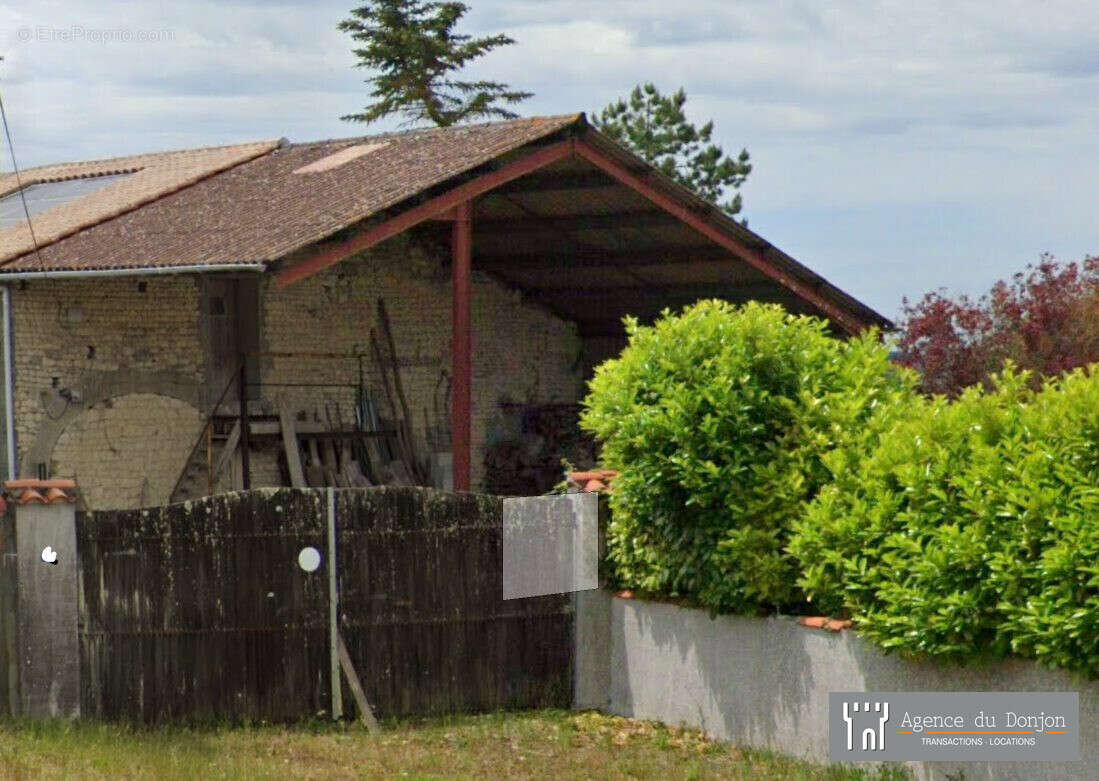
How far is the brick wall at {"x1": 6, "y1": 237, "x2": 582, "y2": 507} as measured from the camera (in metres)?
19.1

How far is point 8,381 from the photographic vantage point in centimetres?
1878

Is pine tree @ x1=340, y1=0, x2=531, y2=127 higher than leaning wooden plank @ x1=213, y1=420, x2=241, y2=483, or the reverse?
pine tree @ x1=340, y1=0, x2=531, y2=127

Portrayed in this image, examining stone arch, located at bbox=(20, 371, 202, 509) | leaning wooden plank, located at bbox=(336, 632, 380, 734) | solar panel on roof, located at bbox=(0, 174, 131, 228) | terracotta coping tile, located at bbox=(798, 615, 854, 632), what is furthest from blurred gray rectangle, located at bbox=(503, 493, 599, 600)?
solar panel on roof, located at bbox=(0, 174, 131, 228)

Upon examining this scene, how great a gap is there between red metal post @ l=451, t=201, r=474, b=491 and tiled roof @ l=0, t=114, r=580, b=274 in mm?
715

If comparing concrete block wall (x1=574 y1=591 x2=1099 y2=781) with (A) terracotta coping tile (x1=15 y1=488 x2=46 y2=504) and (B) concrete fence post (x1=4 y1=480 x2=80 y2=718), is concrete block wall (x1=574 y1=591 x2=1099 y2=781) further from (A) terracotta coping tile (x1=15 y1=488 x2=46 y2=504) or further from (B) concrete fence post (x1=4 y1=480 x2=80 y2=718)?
(A) terracotta coping tile (x1=15 y1=488 x2=46 y2=504)

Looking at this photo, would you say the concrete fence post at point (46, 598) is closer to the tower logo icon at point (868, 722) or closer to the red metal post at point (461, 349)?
the tower logo icon at point (868, 722)

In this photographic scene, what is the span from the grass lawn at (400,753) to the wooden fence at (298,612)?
241 mm

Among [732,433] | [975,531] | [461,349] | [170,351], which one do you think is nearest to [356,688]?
[732,433]

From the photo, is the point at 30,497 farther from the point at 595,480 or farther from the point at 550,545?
the point at 595,480

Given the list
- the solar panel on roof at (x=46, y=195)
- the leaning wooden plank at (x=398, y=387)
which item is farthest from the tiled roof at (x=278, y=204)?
the leaning wooden plank at (x=398, y=387)

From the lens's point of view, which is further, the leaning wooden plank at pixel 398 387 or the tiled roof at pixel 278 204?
the leaning wooden plank at pixel 398 387

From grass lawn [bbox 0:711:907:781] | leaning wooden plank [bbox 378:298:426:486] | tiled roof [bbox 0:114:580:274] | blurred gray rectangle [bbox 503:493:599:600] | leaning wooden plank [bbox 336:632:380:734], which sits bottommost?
grass lawn [bbox 0:711:907:781]

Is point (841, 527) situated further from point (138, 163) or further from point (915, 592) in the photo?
point (138, 163)

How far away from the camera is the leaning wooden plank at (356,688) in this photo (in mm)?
11195
